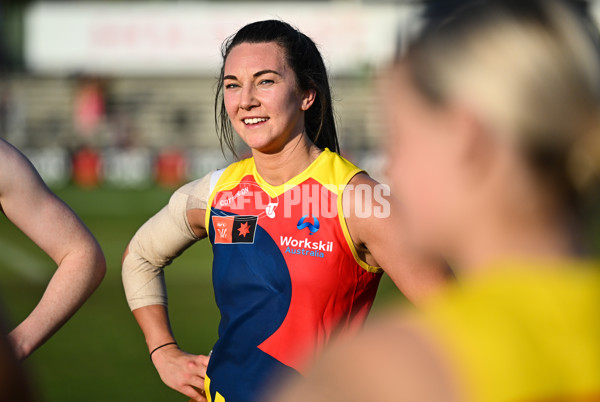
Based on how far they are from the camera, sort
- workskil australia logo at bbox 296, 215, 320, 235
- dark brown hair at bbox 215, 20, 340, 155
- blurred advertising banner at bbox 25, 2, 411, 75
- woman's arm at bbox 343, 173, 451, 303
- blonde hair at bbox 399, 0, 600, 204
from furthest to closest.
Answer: blurred advertising banner at bbox 25, 2, 411, 75 < dark brown hair at bbox 215, 20, 340, 155 < workskil australia logo at bbox 296, 215, 320, 235 < woman's arm at bbox 343, 173, 451, 303 < blonde hair at bbox 399, 0, 600, 204

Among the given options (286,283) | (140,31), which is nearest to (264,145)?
(286,283)

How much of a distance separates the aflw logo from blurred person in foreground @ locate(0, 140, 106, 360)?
63 cm

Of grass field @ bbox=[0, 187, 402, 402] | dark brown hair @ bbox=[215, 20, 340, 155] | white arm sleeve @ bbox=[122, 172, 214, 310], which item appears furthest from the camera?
grass field @ bbox=[0, 187, 402, 402]

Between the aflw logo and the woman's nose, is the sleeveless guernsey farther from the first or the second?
the woman's nose

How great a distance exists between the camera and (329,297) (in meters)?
2.81

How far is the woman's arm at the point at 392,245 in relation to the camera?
2734 mm

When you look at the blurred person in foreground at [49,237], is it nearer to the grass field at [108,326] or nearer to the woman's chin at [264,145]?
the woman's chin at [264,145]

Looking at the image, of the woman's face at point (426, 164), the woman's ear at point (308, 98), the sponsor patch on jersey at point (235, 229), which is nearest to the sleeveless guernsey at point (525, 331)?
the woman's face at point (426, 164)

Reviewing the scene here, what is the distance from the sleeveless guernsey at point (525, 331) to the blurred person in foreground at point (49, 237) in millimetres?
1955

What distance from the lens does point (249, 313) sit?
9.37 ft

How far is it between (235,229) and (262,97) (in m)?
0.45

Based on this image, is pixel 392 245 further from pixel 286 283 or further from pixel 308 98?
pixel 308 98

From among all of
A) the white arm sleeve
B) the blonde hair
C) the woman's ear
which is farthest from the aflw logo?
the blonde hair

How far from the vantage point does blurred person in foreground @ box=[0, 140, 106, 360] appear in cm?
278
